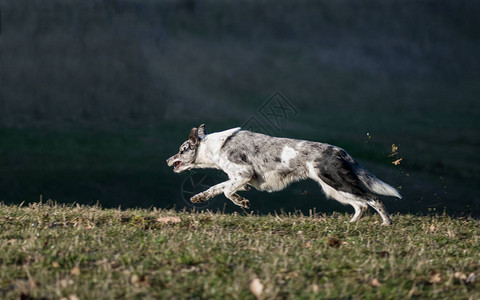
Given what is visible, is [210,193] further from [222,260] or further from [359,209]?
[222,260]

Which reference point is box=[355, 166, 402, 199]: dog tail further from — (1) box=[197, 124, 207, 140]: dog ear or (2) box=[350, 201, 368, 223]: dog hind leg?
(1) box=[197, 124, 207, 140]: dog ear

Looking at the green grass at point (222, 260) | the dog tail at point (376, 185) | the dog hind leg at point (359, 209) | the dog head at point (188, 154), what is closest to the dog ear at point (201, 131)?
the dog head at point (188, 154)

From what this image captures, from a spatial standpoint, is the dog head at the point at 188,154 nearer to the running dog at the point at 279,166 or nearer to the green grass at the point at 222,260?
the running dog at the point at 279,166

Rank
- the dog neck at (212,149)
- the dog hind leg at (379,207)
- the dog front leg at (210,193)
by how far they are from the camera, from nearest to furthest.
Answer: the dog hind leg at (379,207) → the dog front leg at (210,193) → the dog neck at (212,149)

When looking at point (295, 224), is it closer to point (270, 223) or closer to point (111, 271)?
point (270, 223)

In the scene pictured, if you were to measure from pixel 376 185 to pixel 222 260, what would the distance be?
18.4ft

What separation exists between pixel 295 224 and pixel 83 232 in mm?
3521

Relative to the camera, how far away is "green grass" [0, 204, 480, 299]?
4879 mm

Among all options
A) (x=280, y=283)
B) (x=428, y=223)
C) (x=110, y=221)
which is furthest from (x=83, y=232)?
(x=428, y=223)

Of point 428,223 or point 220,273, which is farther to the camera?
point 428,223

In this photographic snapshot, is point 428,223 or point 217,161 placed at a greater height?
point 217,161

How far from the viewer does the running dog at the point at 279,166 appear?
10492 mm

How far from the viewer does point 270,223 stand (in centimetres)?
940

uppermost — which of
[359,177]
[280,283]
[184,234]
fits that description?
[359,177]
